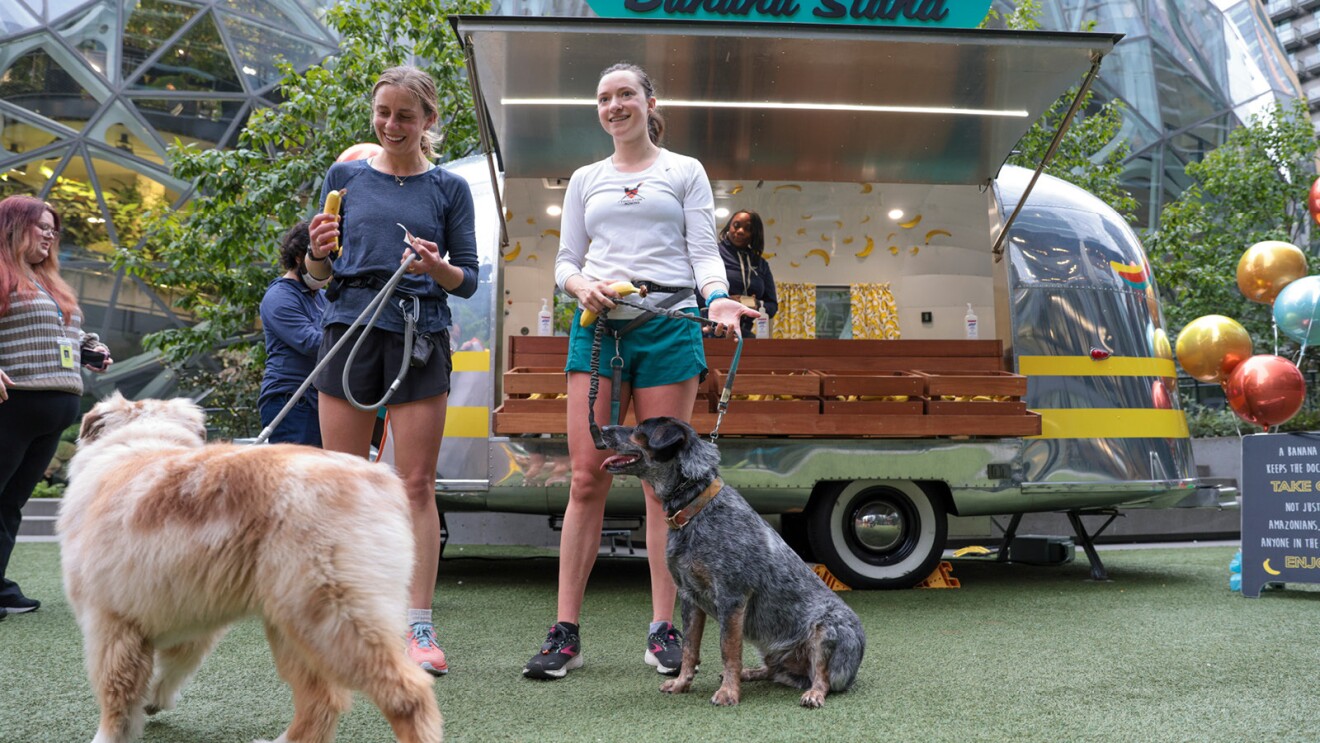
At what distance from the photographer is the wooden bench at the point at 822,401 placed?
555 cm

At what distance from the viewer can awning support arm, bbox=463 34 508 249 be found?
4828mm

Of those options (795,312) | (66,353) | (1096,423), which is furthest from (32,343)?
(795,312)

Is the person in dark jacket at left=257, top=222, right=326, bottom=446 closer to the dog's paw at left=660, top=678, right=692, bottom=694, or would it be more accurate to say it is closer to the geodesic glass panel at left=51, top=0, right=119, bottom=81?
the dog's paw at left=660, top=678, right=692, bottom=694

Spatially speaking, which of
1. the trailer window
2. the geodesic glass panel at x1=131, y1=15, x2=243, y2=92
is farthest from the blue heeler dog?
the geodesic glass panel at x1=131, y1=15, x2=243, y2=92

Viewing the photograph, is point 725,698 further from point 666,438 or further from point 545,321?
point 545,321

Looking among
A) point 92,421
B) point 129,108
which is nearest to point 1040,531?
point 92,421

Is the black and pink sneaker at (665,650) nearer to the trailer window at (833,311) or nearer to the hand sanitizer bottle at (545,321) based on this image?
the hand sanitizer bottle at (545,321)

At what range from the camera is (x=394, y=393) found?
10.8ft

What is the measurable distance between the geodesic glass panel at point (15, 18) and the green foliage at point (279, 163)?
1139cm

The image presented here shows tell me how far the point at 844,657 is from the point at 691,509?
2.27 feet

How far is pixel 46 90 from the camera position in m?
18.8

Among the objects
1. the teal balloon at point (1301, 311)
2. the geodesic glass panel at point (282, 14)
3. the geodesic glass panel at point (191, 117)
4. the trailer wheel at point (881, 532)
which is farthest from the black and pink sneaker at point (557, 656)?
the geodesic glass panel at point (282, 14)

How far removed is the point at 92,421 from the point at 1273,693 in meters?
3.75

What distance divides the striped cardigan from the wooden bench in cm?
215
